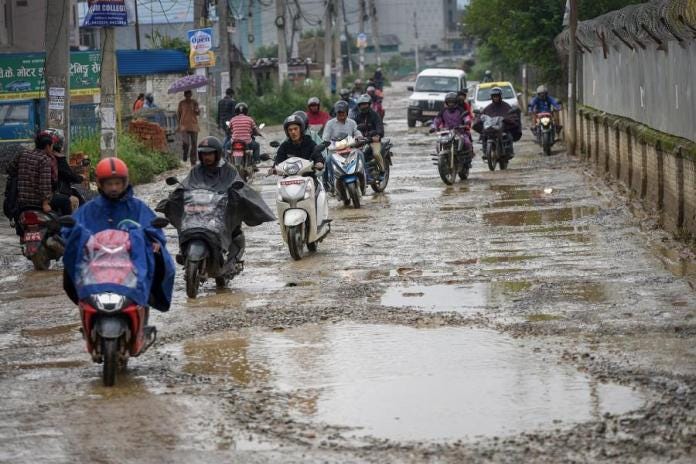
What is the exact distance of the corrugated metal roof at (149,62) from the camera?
35.9 m

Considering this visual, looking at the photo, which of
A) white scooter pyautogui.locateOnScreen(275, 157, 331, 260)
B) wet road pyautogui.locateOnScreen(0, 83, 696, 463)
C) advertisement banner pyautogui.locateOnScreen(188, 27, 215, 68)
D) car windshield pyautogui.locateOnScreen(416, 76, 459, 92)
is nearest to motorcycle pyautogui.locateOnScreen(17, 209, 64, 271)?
wet road pyautogui.locateOnScreen(0, 83, 696, 463)

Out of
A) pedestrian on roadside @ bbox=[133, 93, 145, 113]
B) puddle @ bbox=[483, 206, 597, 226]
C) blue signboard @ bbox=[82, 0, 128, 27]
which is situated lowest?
puddle @ bbox=[483, 206, 597, 226]

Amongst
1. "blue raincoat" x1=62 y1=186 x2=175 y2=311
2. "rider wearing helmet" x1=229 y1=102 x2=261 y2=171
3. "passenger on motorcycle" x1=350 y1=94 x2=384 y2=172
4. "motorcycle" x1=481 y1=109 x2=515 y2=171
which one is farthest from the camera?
"motorcycle" x1=481 y1=109 x2=515 y2=171

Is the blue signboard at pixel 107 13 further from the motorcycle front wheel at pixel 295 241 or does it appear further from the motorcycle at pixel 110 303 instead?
the motorcycle at pixel 110 303

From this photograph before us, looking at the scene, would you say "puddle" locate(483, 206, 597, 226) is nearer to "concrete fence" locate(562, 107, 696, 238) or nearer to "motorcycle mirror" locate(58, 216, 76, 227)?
"concrete fence" locate(562, 107, 696, 238)

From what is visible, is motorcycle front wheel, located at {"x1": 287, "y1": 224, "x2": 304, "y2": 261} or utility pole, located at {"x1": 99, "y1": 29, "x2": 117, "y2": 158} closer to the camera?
motorcycle front wheel, located at {"x1": 287, "y1": 224, "x2": 304, "y2": 261}

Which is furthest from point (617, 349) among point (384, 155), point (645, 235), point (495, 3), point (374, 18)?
point (374, 18)

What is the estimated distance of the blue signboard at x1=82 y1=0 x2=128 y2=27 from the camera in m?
20.1

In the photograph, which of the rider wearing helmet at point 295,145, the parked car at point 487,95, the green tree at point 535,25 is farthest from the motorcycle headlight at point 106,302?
the parked car at point 487,95

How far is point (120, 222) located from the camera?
28.7ft

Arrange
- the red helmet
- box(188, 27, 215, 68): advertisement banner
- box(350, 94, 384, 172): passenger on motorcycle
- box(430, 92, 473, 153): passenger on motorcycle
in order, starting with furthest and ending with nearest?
box(188, 27, 215, 68): advertisement banner
box(430, 92, 473, 153): passenger on motorcycle
box(350, 94, 384, 172): passenger on motorcycle
the red helmet

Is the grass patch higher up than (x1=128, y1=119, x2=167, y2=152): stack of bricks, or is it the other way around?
(x1=128, y1=119, x2=167, y2=152): stack of bricks

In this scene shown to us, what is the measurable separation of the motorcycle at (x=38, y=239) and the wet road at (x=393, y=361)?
8.1 inches

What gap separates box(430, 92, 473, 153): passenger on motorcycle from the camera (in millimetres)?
23281
